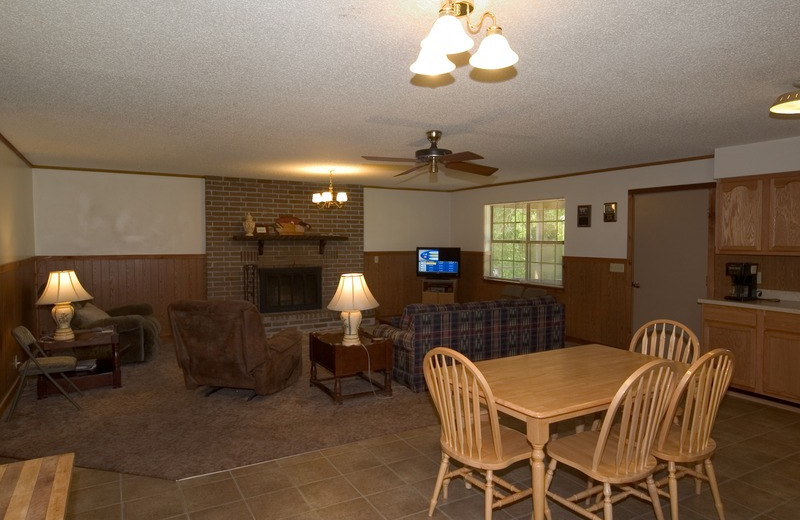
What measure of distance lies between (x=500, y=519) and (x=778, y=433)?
2582 millimetres

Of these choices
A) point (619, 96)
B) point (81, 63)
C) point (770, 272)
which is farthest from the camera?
point (770, 272)

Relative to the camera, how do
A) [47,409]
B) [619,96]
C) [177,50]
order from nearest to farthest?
[177,50], [619,96], [47,409]

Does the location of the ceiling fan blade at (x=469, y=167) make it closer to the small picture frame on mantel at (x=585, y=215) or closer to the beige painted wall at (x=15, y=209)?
the small picture frame on mantel at (x=585, y=215)

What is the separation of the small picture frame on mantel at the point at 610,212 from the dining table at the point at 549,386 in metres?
3.56

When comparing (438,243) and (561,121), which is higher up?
(561,121)

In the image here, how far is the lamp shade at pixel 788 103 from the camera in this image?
2883 mm

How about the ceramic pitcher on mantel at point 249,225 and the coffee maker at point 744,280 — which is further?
the ceramic pitcher on mantel at point 249,225

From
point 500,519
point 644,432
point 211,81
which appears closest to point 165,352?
point 211,81

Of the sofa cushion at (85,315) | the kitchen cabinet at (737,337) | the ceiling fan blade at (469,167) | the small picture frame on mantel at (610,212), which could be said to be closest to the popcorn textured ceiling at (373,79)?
the ceiling fan blade at (469,167)

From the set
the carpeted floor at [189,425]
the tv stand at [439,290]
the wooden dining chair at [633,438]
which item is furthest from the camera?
the tv stand at [439,290]

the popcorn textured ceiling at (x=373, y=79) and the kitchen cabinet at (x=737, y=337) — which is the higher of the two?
the popcorn textured ceiling at (x=373, y=79)

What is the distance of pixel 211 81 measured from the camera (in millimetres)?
2904

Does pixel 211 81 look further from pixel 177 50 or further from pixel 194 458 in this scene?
pixel 194 458

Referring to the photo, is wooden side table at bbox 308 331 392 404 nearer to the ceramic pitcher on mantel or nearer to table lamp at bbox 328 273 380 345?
table lamp at bbox 328 273 380 345
